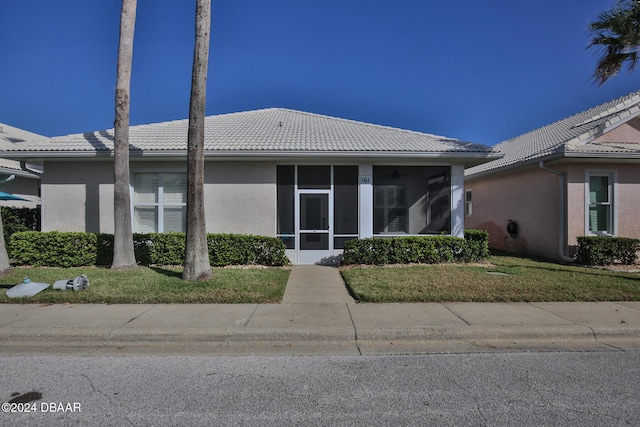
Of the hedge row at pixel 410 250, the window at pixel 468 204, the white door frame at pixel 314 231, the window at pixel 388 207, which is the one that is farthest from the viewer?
the window at pixel 468 204

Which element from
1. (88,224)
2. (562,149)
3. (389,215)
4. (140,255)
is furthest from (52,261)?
(562,149)

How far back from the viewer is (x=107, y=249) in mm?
A: 9883

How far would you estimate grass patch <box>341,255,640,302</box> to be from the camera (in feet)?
21.7

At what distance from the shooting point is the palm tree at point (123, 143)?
8727mm

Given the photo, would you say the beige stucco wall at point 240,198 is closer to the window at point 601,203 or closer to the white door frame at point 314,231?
the white door frame at point 314,231

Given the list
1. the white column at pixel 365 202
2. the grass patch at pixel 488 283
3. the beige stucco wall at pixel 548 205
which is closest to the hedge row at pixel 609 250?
the beige stucco wall at pixel 548 205

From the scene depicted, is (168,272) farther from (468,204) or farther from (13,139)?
(13,139)

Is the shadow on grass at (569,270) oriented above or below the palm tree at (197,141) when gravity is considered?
below

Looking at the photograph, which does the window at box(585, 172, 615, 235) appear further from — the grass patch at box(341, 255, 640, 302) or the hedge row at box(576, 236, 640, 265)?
the grass patch at box(341, 255, 640, 302)

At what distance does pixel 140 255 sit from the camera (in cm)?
994

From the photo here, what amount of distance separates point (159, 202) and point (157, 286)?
449 centimetres

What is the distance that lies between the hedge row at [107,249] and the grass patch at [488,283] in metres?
2.61

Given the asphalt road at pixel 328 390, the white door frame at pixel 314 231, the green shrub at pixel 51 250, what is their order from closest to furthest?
the asphalt road at pixel 328 390 → the green shrub at pixel 51 250 → the white door frame at pixel 314 231

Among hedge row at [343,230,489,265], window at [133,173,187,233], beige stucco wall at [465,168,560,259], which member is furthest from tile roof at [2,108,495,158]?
beige stucco wall at [465,168,560,259]
